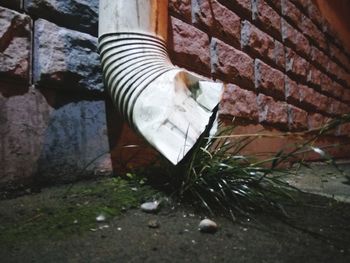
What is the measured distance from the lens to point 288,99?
3.00 metres

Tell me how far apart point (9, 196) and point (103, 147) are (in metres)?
0.42

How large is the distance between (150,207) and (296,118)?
2394 millimetres

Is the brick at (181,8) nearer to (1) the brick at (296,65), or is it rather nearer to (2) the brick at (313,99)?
(1) the brick at (296,65)

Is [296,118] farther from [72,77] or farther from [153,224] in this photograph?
[153,224]

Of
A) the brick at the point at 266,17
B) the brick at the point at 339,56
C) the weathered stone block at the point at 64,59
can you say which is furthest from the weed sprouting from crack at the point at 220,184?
the brick at the point at 339,56

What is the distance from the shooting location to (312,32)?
3592 mm

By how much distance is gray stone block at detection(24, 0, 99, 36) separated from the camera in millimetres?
1291

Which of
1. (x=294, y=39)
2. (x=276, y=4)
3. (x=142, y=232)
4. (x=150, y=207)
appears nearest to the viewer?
(x=142, y=232)

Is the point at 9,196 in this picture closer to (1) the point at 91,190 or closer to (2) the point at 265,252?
(1) the point at 91,190

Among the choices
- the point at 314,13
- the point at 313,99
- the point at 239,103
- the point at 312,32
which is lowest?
the point at 239,103

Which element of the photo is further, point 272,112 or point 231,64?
point 272,112

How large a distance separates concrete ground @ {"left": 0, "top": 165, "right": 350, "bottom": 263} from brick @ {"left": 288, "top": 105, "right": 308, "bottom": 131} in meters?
1.84

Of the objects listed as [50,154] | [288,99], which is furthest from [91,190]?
[288,99]

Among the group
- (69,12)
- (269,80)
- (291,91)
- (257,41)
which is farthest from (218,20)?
(291,91)
